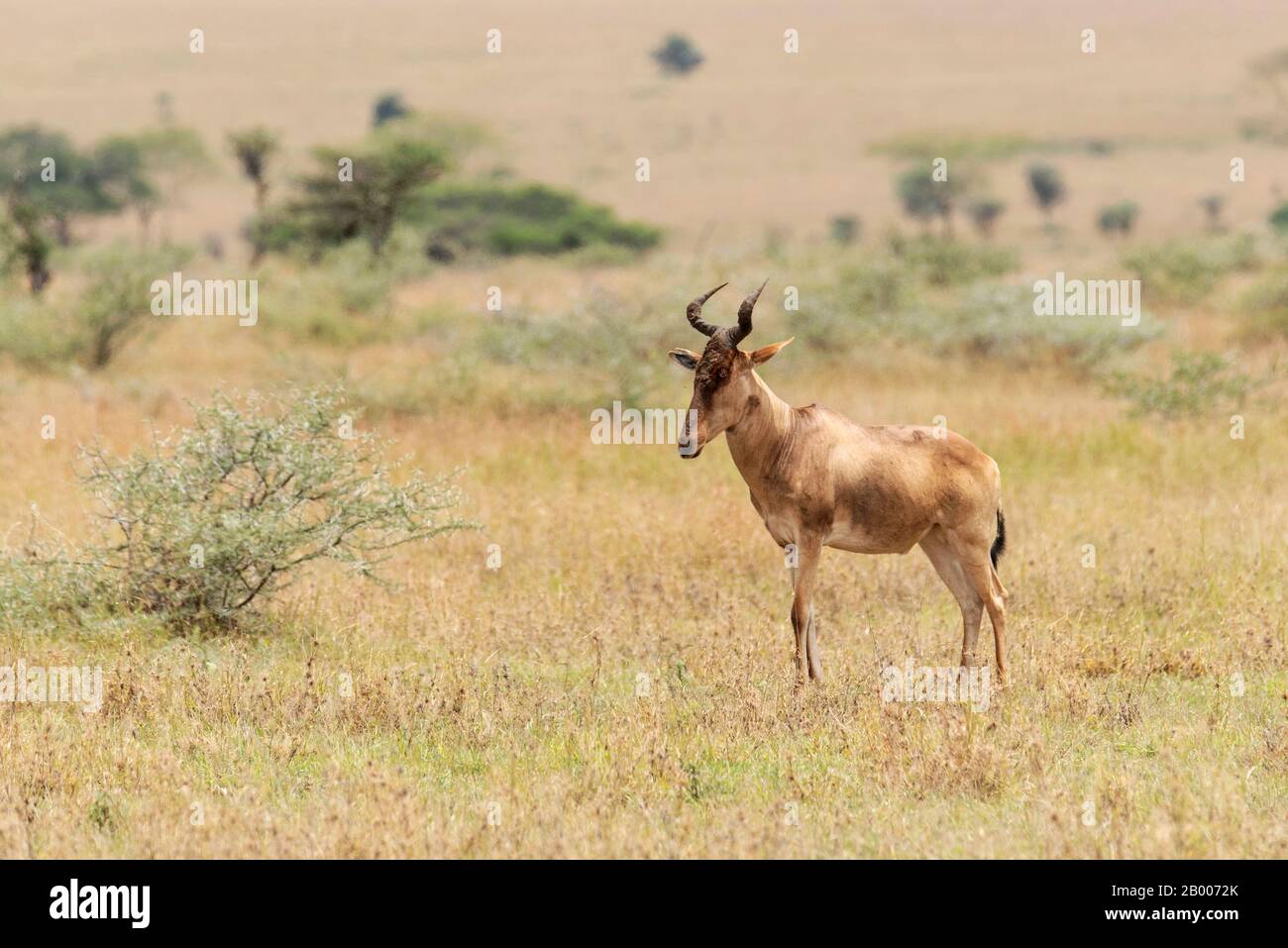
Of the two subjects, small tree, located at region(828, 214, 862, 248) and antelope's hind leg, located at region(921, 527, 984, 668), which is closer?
antelope's hind leg, located at region(921, 527, 984, 668)

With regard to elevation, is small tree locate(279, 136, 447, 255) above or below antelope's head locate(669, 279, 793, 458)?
above

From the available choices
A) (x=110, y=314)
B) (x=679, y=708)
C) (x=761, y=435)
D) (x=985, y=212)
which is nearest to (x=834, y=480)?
(x=761, y=435)

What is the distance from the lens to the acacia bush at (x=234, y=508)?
9.77m

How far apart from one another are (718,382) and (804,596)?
1282mm

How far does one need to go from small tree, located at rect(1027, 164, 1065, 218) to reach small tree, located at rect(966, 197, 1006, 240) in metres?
4.30

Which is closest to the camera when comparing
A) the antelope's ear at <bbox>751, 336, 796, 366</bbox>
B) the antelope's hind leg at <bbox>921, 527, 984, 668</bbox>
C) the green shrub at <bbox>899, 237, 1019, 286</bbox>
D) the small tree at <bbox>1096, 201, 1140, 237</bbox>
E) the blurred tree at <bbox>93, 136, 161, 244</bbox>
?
the antelope's ear at <bbox>751, 336, 796, 366</bbox>

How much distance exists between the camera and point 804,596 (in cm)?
854

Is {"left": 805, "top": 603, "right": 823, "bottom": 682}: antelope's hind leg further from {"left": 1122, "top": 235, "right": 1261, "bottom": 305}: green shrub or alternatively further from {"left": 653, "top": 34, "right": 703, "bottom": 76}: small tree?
{"left": 653, "top": 34, "right": 703, "bottom": 76}: small tree

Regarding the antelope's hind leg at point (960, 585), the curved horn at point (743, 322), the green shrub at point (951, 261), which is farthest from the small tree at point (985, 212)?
the curved horn at point (743, 322)

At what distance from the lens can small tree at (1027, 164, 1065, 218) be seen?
76.4 meters

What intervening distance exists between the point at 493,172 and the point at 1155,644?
225 feet

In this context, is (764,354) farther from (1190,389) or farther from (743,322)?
(1190,389)

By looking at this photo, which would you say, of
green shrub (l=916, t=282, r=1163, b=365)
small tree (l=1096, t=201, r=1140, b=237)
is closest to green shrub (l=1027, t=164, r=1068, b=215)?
small tree (l=1096, t=201, r=1140, b=237)

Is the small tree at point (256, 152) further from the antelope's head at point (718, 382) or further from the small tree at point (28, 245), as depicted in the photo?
the antelope's head at point (718, 382)
